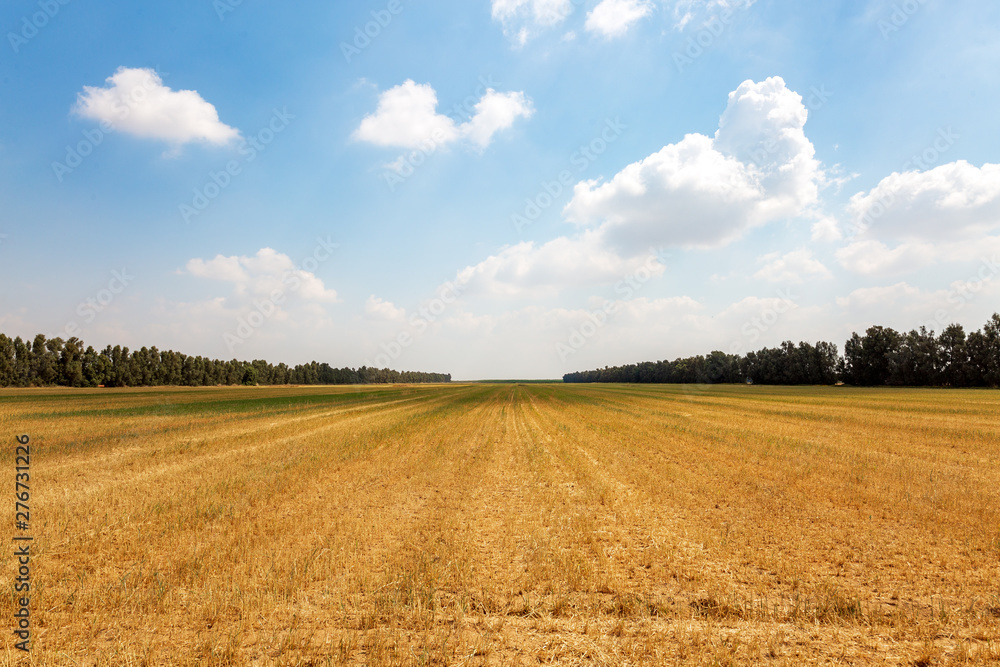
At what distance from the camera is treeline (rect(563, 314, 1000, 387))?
87.9 m

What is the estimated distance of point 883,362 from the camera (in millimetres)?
104625

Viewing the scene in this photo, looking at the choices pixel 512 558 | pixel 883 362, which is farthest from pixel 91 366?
pixel 883 362

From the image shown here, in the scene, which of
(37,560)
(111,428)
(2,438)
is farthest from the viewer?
(111,428)

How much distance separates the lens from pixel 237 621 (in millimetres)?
5609

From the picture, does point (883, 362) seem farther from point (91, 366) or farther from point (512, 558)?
point (91, 366)

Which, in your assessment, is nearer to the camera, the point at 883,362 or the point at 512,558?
the point at 512,558

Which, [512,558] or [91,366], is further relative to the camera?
[91,366]

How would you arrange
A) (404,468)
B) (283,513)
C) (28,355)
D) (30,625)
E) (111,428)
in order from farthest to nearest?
(28,355) < (111,428) < (404,468) < (283,513) < (30,625)

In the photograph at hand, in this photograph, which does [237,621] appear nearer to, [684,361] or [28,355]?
[28,355]

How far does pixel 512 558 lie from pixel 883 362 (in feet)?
459

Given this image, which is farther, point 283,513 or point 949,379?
point 949,379

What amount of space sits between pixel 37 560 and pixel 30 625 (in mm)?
2939

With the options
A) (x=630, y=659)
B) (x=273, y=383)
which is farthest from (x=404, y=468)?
(x=273, y=383)

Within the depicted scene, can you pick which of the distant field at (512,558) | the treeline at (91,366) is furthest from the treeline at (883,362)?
the treeline at (91,366)
